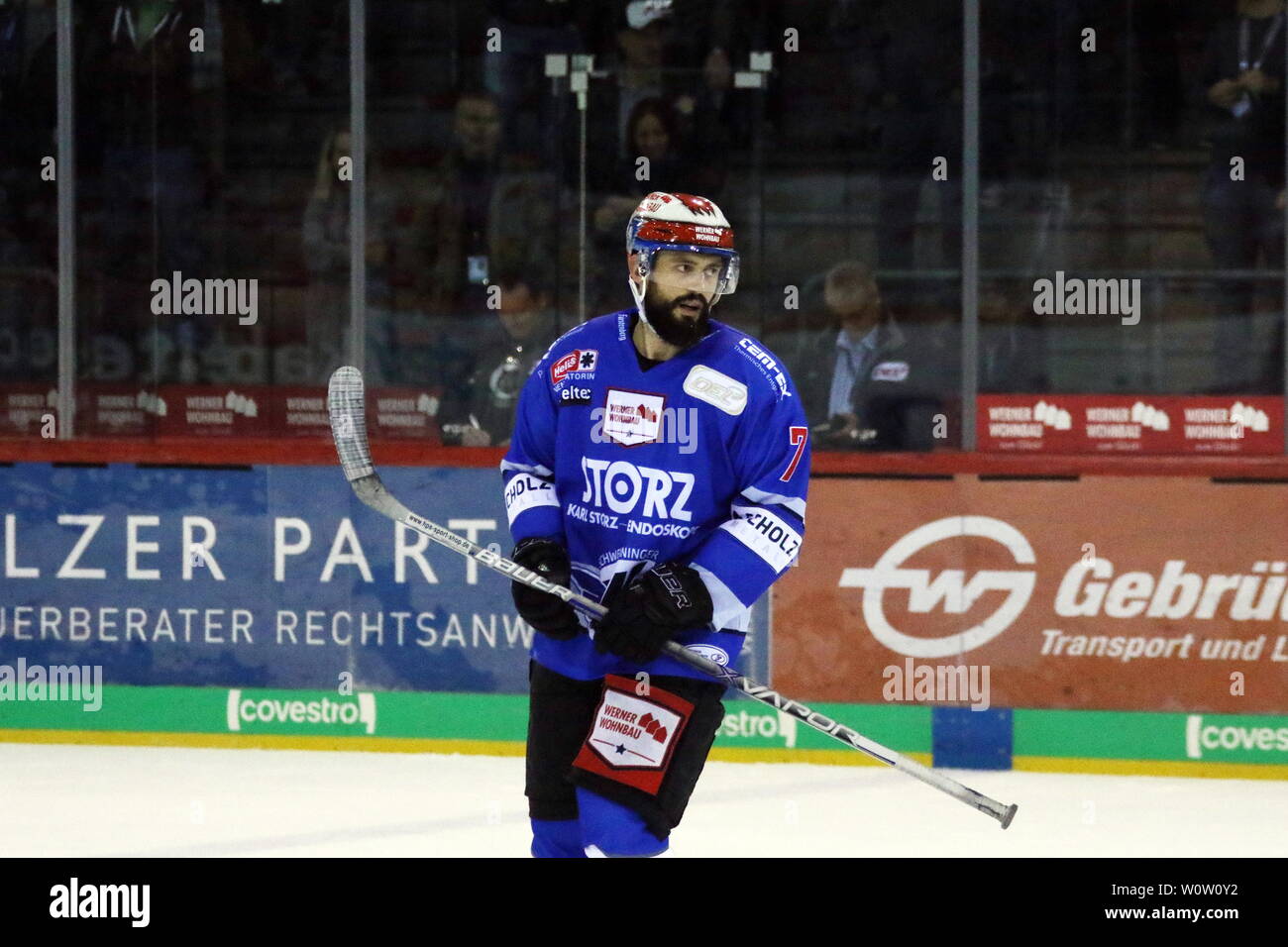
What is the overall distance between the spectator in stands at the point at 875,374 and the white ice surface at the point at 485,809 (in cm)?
112

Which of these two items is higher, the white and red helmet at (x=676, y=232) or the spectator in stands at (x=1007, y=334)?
the white and red helmet at (x=676, y=232)

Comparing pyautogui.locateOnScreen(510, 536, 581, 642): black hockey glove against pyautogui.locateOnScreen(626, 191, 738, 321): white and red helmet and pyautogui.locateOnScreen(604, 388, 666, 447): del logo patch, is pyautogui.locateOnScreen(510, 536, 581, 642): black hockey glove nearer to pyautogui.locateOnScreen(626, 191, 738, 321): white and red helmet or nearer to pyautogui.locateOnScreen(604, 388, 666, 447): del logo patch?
pyautogui.locateOnScreen(604, 388, 666, 447): del logo patch

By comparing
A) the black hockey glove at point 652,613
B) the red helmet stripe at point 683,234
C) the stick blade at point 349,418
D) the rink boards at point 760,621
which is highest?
the red helmet stripe at point 683,234

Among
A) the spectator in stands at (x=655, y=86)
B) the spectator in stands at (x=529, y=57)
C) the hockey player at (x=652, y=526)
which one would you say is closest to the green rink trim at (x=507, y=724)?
the spectator in stands at (x=655, y=86)

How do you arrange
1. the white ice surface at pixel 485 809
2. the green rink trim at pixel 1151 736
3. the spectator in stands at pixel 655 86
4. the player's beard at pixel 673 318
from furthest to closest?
the spectator in stands at pixel 655 86 < the green rink trim at pixel 1151 736 < the white ice surface at pixel 485 809 < the player's beard at pixel 673 318

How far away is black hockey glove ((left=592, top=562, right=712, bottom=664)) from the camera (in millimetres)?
3346

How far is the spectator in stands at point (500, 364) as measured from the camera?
270 inches

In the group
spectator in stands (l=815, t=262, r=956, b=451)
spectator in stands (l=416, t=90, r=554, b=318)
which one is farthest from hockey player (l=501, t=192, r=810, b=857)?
spectator in stands (l=416, t=90, r=554, b=318)

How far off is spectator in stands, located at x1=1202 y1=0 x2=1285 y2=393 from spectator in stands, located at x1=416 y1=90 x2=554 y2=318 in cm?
218

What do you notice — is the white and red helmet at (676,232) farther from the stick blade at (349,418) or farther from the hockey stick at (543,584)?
the stick blade at (349,418)

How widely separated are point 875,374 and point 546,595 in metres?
3.44
